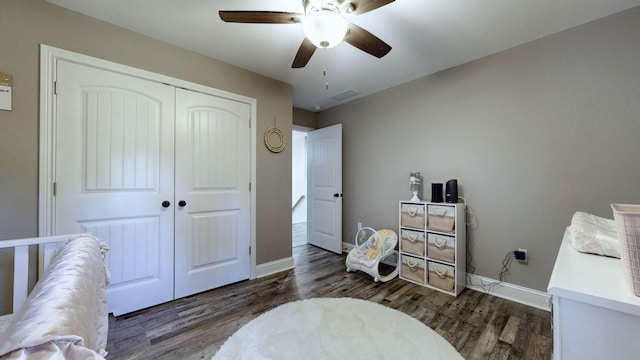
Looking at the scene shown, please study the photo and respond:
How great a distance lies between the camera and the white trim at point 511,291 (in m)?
2.01

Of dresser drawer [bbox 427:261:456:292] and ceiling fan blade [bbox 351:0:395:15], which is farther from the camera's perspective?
dresser drawer [bbox 427:261:456:292]

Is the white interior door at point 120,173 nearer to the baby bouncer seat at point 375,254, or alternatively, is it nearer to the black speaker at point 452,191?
the baby bouncer seat at point 375,254

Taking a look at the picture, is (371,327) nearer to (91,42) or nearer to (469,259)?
(469,259)

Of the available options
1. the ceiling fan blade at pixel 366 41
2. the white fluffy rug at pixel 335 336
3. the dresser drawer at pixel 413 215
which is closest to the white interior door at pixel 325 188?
the dresser drawer at pixel 413 215

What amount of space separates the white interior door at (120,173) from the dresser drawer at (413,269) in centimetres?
239

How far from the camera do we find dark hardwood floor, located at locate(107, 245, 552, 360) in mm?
1543

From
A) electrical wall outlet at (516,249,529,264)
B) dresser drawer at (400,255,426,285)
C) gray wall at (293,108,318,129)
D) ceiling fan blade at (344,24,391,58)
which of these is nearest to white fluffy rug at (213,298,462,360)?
dresser drawer at (400,255,426,285)

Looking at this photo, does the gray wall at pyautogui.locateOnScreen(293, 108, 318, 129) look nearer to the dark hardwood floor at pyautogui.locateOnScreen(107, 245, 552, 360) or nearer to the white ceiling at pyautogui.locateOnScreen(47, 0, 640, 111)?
the white ceiling at pyautogui.locateOnScreen(47, 0, 640, 111)

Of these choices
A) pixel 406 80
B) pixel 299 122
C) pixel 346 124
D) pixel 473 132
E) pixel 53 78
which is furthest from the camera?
pixel 299 122

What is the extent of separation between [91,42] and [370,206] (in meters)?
3.29

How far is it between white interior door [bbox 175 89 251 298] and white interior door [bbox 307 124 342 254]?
1397 mm

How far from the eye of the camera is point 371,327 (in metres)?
1.73

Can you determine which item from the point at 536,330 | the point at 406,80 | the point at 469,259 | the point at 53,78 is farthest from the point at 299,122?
the point at 536,330

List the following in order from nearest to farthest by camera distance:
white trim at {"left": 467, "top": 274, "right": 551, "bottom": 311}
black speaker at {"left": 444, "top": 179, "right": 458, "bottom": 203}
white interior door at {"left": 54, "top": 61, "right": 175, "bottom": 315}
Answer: white interior door at {"left": 54, "top": 61, "right": 175, "bottom": 315}, white trim at {"left": 467, "top": 274, "right": 551, "bottom": 311}, black speaker at {"left": 444, "top": 179, "right": 458, "bottom": 203}
